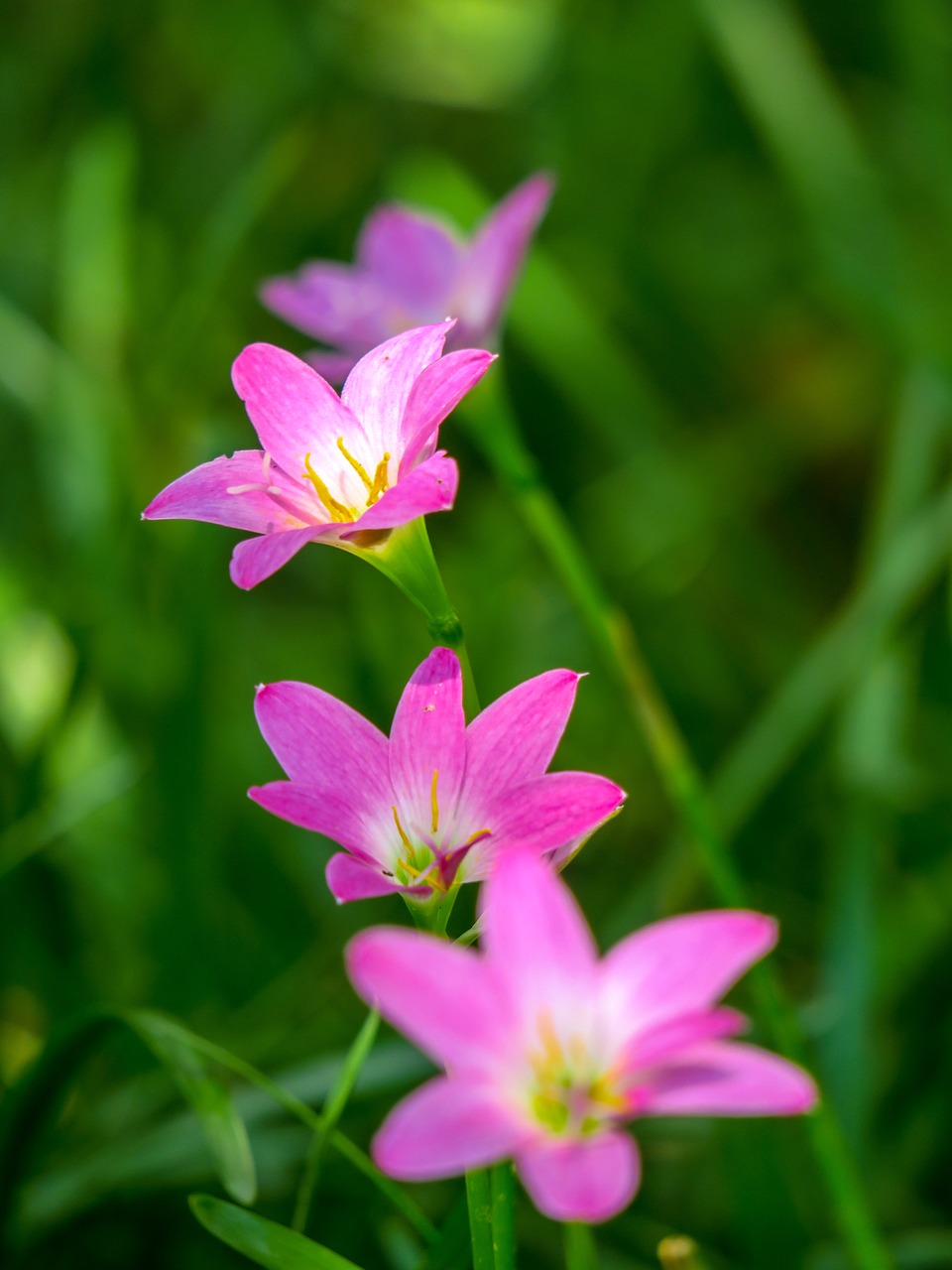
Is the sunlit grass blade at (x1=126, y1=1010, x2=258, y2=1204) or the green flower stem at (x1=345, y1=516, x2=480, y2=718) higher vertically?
the green flower stem at (x1=345, y1=516, x2=480, y2=718)

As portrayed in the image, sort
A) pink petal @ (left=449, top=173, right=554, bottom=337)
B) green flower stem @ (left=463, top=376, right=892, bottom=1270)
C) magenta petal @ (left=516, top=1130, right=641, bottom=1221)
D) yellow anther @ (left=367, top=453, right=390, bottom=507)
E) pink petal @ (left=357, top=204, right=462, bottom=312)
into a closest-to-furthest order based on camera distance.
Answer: magenta petal @ (left=516, top=1130, right=641, bottom=1221) → yellow anther @ (left=367, top=453, right=390, bottom=507) → green flower stem @ (left=463, top=376, right=892, bottom=1270) → pink petal @ (left=449, top=173, right=554, bottom=337) → pink petal @ (left=357, top=204, right=462, bottom=312)

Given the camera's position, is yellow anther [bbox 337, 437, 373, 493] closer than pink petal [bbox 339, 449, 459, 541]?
No

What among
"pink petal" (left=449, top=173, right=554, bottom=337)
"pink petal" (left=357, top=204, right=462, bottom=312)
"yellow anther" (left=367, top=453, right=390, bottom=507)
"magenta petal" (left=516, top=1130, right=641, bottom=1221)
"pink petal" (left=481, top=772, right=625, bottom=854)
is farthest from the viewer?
"pink petal" (left=357, top=204, right=462, bottom=312)

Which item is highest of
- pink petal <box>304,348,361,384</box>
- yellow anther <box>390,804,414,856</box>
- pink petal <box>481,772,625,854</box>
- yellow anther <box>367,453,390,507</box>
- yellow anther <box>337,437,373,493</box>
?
pink petal <box>304,348,361,384</box>

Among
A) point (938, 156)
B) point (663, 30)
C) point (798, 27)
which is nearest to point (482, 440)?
point (938, 156)

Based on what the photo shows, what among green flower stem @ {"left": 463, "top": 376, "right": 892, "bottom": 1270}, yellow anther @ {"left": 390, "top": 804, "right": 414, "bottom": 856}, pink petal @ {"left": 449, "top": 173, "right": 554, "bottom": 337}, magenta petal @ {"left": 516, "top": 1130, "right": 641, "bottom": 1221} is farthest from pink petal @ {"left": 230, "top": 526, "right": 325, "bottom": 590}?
pink petal @ {"left": 449, "top": 173, "right": 554, "bottom": 337}

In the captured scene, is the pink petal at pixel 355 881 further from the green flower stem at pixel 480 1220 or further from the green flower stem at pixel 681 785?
the green flower stem at pixel 681 785

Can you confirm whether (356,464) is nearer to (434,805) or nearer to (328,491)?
(328,491)

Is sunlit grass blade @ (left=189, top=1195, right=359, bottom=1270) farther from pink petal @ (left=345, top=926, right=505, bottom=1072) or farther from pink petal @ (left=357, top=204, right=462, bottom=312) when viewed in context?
pink petal @ (left=357, top=204, right=462, bottom=312)
